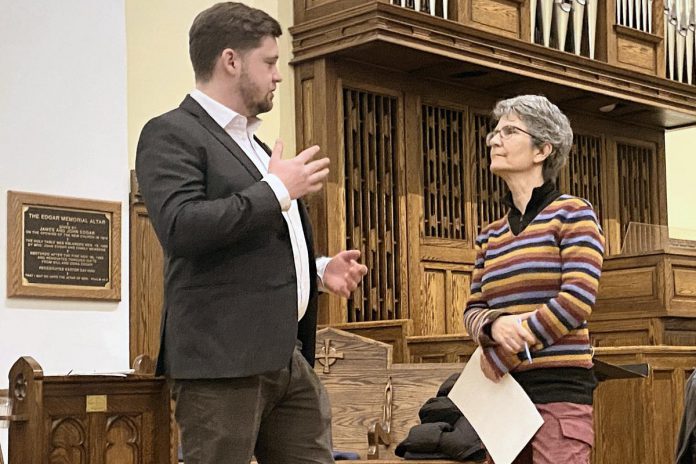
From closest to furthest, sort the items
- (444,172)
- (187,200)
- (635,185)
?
(187,200) < (444,172) < (635,185)

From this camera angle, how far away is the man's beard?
2.94 m

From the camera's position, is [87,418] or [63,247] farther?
[63,247]

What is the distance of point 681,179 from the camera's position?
12164 millimetres

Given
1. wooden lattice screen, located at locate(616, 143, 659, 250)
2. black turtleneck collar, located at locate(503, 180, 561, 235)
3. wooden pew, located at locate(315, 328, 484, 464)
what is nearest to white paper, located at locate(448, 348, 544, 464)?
black turtleneck collar, located at locate(503, 180, 561, 235)

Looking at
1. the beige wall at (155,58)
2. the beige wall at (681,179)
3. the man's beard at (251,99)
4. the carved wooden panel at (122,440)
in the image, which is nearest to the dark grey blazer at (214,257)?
the man's beard at (251,99)

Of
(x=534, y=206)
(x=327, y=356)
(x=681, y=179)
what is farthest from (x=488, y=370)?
(x=681, y=179)

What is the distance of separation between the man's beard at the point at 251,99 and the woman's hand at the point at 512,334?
35.9 inches

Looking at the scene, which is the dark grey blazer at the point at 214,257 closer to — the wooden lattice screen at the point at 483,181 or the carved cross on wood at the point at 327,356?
the carved cross on wood at the point at 327,356

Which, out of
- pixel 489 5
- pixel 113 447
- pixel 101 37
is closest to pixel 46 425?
pixel 113 447

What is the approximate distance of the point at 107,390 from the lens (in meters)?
4.22

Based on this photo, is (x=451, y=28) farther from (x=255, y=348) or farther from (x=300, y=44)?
(x=255, y=348)

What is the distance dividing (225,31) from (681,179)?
992 cm

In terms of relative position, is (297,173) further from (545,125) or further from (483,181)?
(483,181)

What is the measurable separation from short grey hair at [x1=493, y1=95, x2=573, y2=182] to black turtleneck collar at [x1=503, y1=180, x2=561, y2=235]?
0.25 feet
